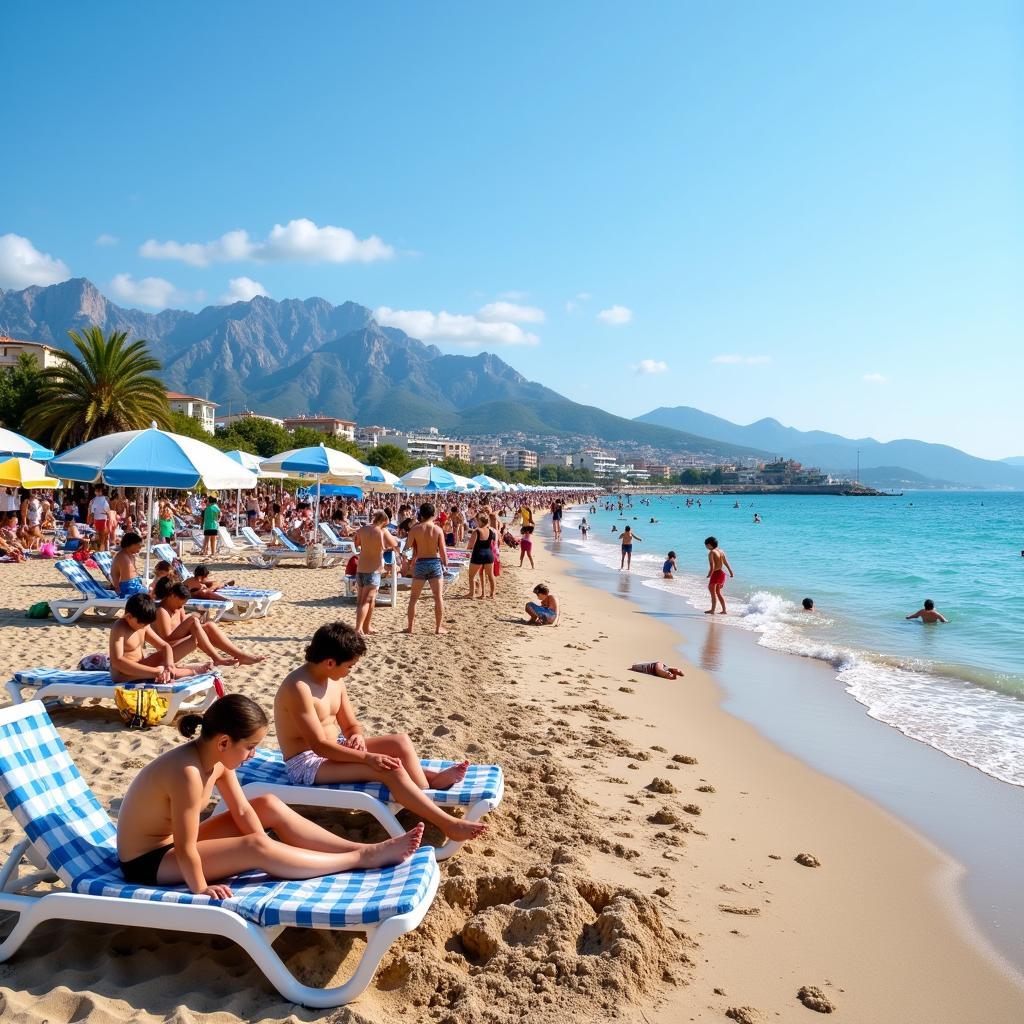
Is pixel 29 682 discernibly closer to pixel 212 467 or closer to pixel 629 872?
pixel 212 467

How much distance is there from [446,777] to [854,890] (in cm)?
212

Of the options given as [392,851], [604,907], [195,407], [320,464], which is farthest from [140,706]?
[195,407]

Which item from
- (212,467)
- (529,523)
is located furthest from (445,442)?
(212,467)

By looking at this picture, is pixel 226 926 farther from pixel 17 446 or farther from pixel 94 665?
pixel 17 446

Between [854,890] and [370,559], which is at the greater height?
[370,559]

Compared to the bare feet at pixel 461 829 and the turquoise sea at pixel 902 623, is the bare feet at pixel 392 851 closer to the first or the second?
the bare feet at pixel 461 829

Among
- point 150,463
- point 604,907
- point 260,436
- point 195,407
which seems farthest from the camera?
point 195,407

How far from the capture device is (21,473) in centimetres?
1502

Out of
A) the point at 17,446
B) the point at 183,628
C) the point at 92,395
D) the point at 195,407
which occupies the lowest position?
the point at 183,628

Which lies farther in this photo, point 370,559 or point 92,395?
point 92,395

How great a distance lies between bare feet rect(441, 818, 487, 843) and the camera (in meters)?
3.53

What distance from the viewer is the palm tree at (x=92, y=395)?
25.5m

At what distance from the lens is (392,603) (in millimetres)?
11391

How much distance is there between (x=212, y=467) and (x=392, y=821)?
6128 mm
